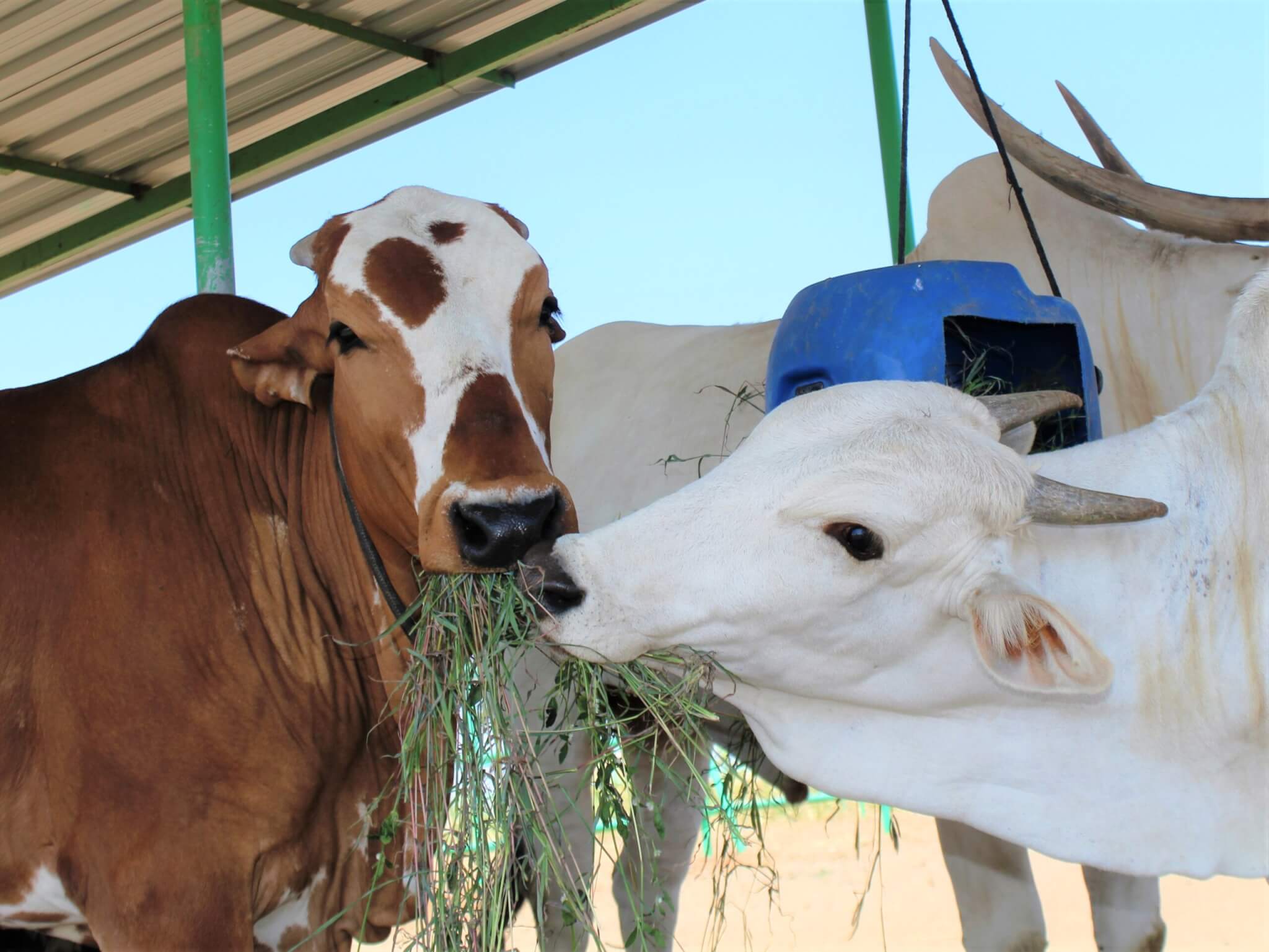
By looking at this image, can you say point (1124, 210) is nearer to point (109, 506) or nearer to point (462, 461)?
point (462, 461)

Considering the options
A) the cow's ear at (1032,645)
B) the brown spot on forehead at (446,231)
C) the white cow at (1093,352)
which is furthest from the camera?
the white cow at (1093,352)

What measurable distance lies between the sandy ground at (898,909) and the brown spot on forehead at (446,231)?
2775 millimetres

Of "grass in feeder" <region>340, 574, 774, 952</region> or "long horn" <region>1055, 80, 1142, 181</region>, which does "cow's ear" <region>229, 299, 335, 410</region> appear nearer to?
"grass in feeder" <region>340, 574, 774, 952</region>

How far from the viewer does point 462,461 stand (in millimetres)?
2441

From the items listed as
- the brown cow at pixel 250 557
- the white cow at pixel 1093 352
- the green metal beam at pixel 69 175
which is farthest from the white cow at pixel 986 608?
the green metal beam at pixel 69 175

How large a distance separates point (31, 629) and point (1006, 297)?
2.08m

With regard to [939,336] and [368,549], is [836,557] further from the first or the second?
[368,549]

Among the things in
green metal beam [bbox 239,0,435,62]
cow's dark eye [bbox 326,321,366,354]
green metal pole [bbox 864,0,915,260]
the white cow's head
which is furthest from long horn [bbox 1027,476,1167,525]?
green metal beam [bbox 239,0,435,62]

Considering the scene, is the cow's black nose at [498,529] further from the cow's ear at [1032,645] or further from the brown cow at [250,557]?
the cow's ear at [1032,645]

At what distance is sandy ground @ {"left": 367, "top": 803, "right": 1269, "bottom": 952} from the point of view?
5316 mm

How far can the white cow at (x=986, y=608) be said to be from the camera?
2328 mm

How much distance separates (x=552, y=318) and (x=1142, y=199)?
5.86 ft

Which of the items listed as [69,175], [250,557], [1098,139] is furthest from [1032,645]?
[69,175]

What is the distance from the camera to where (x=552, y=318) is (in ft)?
9.54
